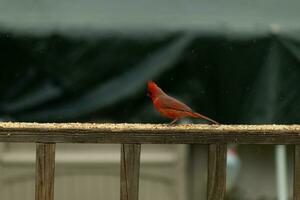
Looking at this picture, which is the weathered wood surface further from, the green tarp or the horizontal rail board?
the green tarp

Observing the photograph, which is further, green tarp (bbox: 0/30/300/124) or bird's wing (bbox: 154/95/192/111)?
green tarp (bbox: 0/30/300/124)

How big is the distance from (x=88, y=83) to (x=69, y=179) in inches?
112

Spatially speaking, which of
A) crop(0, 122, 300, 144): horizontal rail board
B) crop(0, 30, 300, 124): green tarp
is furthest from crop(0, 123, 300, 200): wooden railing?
crop(0, 30, 300, 124): green tarp

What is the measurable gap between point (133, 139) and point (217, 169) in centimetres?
27

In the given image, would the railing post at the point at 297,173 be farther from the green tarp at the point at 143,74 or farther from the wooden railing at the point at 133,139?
the green tarp at the point at 143,74

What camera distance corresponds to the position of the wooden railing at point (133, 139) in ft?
7.85

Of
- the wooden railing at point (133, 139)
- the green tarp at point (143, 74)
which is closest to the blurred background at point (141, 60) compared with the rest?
the green tarp at point (143, 74)

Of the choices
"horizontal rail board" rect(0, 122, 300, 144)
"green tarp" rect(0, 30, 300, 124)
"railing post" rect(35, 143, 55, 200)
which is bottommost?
"railing post" rect(35, 143, 55, 200)

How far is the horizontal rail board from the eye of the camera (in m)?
2.40

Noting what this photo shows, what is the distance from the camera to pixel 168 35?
2.69 m

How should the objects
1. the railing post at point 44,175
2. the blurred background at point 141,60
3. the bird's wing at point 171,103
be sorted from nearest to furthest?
the railing post at point 44,175 < the bird's wing at point 171,103 < the blurred background at point 141,60

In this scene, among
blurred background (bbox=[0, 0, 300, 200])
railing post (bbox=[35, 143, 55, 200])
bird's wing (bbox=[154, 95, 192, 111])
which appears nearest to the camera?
railing post (bbox=[35, 143, 55, 200])

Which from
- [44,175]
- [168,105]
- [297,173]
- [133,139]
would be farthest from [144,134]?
[297,173]

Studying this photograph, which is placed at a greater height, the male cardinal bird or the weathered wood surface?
the male cardinal bird
